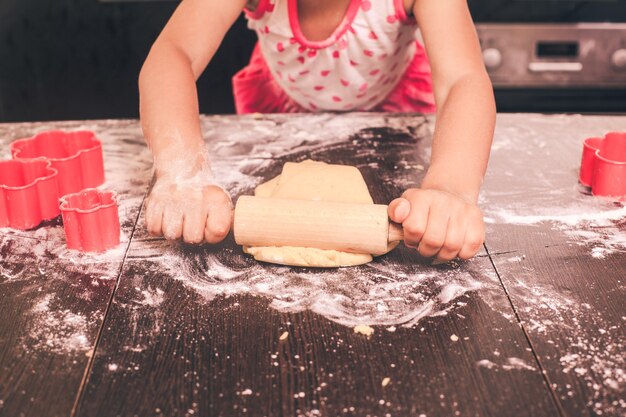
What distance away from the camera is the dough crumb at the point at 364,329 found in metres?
0.73

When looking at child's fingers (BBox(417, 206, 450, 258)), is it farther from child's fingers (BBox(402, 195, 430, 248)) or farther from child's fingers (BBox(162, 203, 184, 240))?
child's fingers (BBox(162, 203, 184, 240))

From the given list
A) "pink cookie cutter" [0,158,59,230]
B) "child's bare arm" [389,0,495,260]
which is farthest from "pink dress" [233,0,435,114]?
"pink cookie cutter" [0,158,59,230]

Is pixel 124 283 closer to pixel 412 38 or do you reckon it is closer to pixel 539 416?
pixel 539 416

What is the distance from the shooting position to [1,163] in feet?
3.44

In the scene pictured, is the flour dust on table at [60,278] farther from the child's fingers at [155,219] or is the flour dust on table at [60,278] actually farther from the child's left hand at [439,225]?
the child's left hand at [439,225]

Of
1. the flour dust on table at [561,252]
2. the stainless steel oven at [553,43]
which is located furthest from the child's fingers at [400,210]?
the stainless steel oven at [553,43]

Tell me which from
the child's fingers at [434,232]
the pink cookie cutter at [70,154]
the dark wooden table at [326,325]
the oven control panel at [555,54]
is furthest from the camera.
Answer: the oven control panel at [555,54]

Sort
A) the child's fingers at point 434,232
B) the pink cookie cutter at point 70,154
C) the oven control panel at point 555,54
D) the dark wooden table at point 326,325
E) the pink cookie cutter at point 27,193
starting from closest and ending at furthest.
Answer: the dark wooden table at point 326,325, the child's fingers at point 434,232, the pink cookie cutter at point 27,193, the pink cookie cutter at point 70,154, the oven control panel at point 555,54

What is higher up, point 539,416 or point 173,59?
point 173,59

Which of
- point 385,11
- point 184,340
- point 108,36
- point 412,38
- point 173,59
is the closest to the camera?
point 184,340

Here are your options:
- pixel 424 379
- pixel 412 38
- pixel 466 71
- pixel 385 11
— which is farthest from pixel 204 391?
pixel 412 38

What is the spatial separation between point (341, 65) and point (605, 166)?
2.14ft

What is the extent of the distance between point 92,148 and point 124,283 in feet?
1.22

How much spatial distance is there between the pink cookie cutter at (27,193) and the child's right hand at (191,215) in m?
0.20
